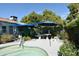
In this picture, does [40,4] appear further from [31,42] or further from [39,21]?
[31,42]

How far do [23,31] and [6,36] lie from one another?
317mm

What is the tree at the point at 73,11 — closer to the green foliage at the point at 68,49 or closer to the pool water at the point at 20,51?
the green foliage at the point at 68,49

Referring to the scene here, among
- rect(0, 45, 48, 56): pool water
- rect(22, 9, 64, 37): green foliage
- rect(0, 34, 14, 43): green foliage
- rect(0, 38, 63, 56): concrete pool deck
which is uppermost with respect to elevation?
rect(22, 9, 64, 37): green foliage

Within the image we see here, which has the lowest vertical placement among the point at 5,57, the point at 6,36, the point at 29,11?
the point at 5,57

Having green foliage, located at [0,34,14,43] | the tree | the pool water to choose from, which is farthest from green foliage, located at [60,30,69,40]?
green foliage, located at [0,34,14,43]

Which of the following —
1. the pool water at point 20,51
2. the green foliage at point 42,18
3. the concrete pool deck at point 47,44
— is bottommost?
the pool water at point 20,51

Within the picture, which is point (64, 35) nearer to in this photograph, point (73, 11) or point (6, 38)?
point (73, 11)

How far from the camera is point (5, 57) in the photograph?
16.7 feet

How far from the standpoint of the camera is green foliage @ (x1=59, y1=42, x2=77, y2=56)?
5043 millimetres

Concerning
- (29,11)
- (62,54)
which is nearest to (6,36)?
(29,11)

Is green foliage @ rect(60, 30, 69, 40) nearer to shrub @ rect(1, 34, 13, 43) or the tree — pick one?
the tree

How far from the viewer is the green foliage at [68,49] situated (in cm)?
504

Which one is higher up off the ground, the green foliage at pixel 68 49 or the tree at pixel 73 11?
the tree at pixel 73 11

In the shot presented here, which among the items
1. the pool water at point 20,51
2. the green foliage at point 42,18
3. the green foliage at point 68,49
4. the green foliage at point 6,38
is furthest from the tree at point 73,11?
the green foliage at point 6,38
